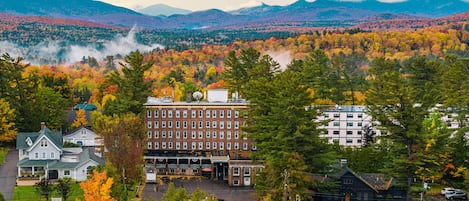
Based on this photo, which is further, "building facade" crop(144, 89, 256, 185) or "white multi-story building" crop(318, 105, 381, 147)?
"white multi-story building" crop(318, 105, 381, 147)

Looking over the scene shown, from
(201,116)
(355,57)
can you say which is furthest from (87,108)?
(355,57)

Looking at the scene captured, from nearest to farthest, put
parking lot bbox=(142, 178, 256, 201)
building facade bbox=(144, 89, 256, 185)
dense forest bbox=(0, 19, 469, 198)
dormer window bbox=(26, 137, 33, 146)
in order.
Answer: dense forest bbox=(0, 19, 469, 198) → parking lot bbox=(142, 178, 256, 201) → dormer window bbox=(26, 137, 33, 146) → building facade bbox=(144, 89, 256, 185)

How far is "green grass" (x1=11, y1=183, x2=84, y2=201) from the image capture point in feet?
177

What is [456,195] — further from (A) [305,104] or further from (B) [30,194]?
(B) [30,194]

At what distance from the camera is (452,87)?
71375mm

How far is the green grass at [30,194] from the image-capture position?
177 ft

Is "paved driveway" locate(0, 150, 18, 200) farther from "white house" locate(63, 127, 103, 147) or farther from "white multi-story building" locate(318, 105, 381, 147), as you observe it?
"white multi-story building" locate(318, 105, 381, 147)

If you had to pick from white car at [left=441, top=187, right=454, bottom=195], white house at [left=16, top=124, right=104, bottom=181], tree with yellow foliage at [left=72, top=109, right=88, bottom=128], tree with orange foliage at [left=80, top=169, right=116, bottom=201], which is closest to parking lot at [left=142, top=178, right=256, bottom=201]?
white house at [left=16, top=124, right=104, bottom=181]

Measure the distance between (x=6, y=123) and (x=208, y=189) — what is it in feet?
79.1

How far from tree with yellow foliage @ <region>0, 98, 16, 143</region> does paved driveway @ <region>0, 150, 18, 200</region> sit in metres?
1.86

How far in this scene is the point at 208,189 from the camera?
6197 centimetres

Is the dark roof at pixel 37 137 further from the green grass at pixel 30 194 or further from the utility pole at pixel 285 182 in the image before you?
the utility pole at pixel 285 182

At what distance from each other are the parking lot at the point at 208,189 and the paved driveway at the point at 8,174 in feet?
37.9

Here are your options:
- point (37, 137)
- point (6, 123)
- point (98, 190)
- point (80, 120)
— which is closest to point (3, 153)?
point (6, 123)
